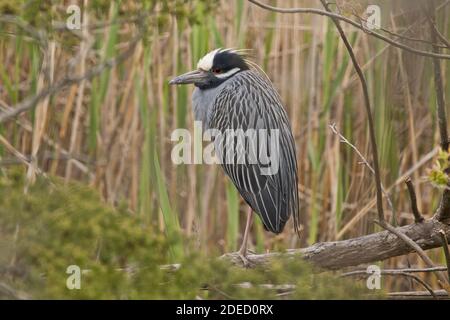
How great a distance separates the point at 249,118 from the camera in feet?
7.86

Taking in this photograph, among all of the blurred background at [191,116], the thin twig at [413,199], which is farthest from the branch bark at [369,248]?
the blurred background at [191,116]

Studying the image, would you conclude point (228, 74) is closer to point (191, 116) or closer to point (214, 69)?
point (214, 69)

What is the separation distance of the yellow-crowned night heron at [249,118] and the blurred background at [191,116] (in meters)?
0.09

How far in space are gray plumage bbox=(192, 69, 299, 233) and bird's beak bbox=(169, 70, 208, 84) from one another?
0.06 meters

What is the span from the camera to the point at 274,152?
2.32 metres

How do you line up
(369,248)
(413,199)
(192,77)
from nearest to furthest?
(413,199) → (369,248) → (192,77)

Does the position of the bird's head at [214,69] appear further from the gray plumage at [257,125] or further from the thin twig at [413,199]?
the thin twig at [413,199]

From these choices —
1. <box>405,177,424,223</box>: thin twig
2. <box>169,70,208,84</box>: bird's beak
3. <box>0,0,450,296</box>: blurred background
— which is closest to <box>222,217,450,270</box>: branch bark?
<box>405,177,424,223</box>: thin twig

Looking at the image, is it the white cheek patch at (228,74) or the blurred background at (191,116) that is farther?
the blurred background at (191,116)

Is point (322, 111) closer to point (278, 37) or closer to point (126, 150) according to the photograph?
point (278, 37)

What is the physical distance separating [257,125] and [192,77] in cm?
25

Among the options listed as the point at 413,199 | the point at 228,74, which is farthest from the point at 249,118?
the point at 413,199

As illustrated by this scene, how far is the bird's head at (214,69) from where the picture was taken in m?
2.40

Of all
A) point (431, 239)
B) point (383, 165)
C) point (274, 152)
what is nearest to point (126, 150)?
point (274, 152)
